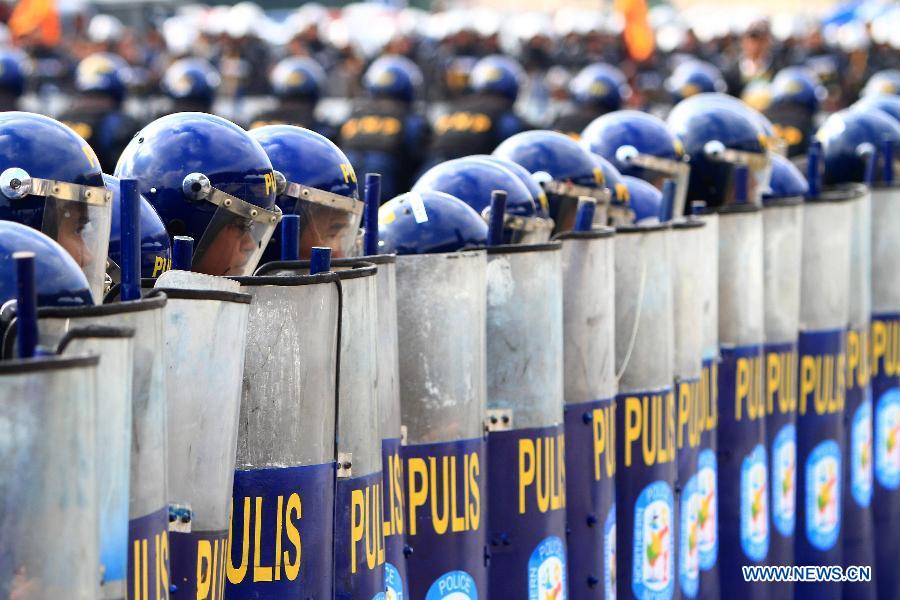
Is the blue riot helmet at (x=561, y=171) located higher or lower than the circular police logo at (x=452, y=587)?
higher

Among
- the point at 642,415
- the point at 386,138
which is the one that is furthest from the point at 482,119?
the point at 642,415

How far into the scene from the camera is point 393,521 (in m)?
4.69

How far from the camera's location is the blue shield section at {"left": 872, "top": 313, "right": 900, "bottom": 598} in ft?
25.1

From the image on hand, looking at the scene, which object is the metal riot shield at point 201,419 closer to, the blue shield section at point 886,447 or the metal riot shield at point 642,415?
the metal riot shield at point 642,415

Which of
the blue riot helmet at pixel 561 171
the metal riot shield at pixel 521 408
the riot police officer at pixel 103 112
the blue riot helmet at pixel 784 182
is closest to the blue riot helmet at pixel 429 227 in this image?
the metal riot shield at pixel 521 408

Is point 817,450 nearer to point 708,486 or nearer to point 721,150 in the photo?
point 708,486

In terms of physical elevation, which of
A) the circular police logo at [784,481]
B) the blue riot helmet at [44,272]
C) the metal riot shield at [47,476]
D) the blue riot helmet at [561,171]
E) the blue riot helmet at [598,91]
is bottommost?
the circular police logo at [784,481]

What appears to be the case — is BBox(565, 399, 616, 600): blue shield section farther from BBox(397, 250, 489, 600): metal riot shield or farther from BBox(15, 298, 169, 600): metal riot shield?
BBox(15, 298, 169, 600): metal riot shield

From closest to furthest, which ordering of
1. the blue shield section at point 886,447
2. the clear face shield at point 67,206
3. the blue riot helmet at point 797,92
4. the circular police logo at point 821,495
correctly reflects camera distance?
1. the clear face shield at point 67,206
2. the circular police logo at point 821,495
3. the blue shield section at point 886,447
4. the blue riot helmet at point 797,92

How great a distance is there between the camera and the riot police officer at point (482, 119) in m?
16.9

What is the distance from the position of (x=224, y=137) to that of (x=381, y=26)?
25865mm

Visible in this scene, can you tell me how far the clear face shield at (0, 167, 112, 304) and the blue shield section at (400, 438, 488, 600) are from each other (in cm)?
101

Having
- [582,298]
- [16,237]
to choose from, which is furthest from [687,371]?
[16,237]

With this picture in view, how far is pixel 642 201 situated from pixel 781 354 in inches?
32.2
